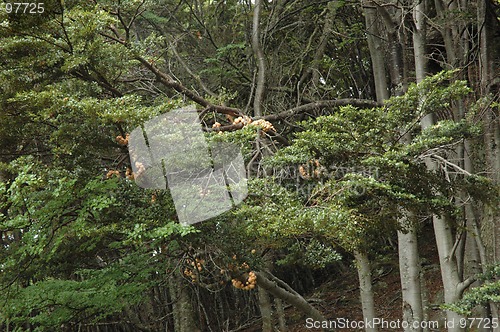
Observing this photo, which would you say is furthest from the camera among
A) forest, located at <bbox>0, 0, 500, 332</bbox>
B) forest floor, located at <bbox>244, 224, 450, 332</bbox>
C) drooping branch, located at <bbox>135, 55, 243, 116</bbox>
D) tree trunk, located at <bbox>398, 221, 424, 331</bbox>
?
forest floor, located at <bbox>244, 224, 450, 332</bbox>

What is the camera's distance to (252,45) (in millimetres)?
8758

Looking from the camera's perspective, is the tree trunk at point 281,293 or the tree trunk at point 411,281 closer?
→ the tree trunk at point 411,281

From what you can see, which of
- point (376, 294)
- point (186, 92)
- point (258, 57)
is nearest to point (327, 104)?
point (258, 57)

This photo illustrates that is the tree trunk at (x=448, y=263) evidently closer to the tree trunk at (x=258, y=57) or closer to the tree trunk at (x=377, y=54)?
the tree trunk at (x=377, y=54)

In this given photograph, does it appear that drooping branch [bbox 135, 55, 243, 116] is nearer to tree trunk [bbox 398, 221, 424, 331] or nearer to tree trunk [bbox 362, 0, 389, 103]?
Result: tree trunk [bbox 362, 0, 389, 103]

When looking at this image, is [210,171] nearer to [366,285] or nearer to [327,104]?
[327,104]

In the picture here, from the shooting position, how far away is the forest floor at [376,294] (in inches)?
450

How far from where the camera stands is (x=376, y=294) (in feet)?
40.5

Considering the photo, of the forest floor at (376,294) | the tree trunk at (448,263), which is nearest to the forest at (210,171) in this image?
the tree trunk at (448,263)

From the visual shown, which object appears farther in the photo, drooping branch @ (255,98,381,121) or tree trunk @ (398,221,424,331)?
drooping branch @ (255,98,381,121)

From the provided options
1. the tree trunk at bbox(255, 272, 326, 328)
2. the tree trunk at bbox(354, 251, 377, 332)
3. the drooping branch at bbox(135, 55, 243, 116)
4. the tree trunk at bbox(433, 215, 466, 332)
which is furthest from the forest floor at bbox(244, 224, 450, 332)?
the drooping branch at bbox(135, 55, 243, 116)

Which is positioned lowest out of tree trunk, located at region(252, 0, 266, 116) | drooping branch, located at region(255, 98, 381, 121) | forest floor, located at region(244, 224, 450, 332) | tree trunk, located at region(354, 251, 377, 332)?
forest floor, located at region(244, 224, 450, 332)

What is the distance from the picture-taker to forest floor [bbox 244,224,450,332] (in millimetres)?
11438

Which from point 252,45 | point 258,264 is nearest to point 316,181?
point 258,264
